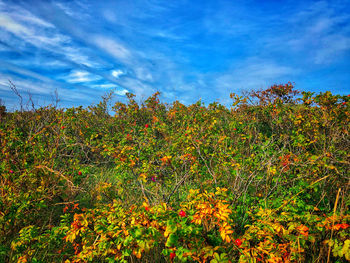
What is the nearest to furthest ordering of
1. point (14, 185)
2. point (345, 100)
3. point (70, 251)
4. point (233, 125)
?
point (70, 251) < point (14, 185) < point (345, 100) < point (233, 125)

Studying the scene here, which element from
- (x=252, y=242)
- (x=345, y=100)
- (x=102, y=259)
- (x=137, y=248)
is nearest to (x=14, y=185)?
(x=102, y=259)

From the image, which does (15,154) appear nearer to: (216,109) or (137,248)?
(137,248)

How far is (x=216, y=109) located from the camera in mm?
7602

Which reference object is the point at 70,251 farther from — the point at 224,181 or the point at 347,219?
the point at 347,219

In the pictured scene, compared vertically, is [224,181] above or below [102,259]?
above

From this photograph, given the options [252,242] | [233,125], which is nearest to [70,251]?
[252,242]

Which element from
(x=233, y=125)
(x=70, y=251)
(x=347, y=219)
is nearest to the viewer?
(x=347, y=219)

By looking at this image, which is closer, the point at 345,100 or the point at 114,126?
the point at 345,100

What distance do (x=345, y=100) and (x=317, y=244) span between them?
366 centimetres

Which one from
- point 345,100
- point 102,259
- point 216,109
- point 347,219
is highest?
point 216,109

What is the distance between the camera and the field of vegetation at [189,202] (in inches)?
76.7

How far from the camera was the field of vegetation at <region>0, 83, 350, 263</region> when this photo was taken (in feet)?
6.39

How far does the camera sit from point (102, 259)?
251 cm

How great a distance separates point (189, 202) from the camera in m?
2.32
